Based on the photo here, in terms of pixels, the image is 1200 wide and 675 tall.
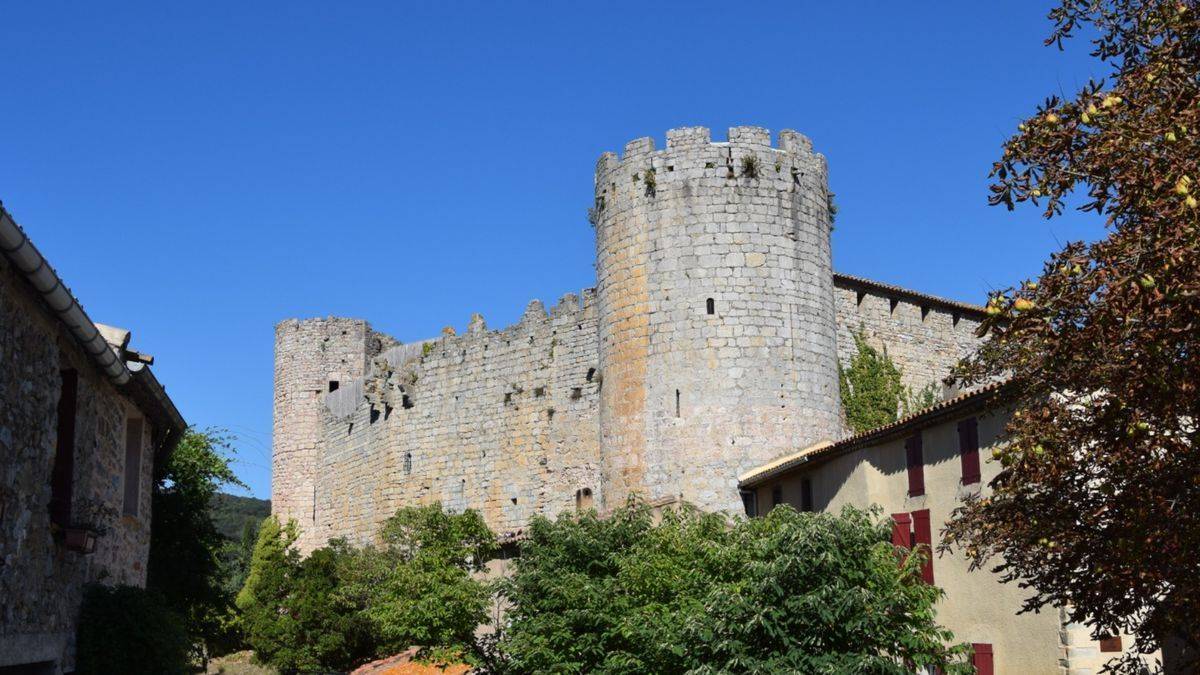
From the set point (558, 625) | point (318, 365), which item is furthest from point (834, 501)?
point (318, 365)

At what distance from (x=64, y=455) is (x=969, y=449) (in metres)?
13.2

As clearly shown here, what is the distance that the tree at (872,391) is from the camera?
29.7 metres

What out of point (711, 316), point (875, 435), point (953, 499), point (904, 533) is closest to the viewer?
point (953, 499)

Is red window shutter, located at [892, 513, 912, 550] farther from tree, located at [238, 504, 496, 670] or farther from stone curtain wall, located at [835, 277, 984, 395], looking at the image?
stone curtain wall, located at [835, 277, 984, 395]

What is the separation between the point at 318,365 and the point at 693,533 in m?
29.0

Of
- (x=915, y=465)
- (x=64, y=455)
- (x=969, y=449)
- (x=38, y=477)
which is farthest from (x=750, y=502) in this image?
(x=38, y=477)

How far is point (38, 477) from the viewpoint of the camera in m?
11.4

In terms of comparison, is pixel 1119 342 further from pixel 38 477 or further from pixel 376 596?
pixel 376 596

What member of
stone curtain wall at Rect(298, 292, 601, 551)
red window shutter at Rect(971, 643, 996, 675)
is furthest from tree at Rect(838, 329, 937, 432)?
red window shutter at Rect(971, 643, 996, 675)

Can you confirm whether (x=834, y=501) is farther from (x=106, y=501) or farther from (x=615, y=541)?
(x=106, y=501)

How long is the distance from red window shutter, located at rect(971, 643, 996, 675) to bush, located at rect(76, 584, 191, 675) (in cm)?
1165

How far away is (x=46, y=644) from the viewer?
11.6 metres

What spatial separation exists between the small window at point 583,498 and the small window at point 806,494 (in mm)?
8176

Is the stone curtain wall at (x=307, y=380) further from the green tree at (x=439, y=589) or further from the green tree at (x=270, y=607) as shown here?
the green tree at (x=439, y=589)
